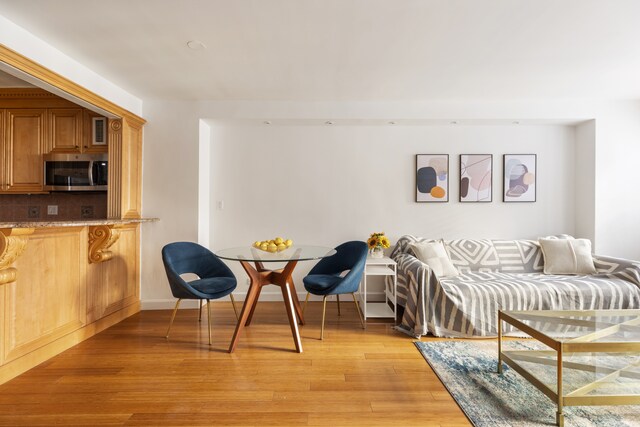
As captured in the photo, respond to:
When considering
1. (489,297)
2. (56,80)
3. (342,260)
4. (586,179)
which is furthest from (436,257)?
(56,80)

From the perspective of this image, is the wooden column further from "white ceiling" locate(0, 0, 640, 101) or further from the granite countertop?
"white ceiling" locate(0, 0, 640, 101)

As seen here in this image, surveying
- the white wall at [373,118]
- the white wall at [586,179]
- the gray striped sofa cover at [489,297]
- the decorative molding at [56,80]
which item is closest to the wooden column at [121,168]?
the decorative molding at [56,80]

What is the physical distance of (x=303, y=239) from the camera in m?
4.32

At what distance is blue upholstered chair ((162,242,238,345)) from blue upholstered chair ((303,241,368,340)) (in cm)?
79

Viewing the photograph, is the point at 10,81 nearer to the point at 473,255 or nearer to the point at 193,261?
the point at 193,261

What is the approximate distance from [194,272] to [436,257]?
2.56 meters

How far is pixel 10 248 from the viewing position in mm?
2193

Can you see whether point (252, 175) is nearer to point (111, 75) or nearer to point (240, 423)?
point (111, 75)

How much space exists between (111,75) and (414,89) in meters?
3.07

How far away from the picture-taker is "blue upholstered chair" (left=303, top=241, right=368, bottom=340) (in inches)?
122

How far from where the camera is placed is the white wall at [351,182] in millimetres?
4262

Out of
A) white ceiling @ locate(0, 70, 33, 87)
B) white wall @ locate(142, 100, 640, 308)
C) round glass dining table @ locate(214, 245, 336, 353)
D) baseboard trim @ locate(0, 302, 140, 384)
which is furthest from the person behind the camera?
white wall @ locate(142, 100, 640, 308)

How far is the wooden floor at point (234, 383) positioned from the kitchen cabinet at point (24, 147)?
200 centimetres

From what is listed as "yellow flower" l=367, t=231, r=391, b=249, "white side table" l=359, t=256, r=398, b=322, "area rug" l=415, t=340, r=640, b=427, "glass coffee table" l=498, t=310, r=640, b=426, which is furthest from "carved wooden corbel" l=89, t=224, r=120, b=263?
"glass coffee table" l=498, t=310, r=640, b=426
